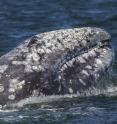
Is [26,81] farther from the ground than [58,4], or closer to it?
closer to it

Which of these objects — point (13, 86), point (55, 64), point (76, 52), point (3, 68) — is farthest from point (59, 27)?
point (13, 86)

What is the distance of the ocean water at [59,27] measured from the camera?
12.0 meters

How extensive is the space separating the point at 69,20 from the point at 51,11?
1182mm

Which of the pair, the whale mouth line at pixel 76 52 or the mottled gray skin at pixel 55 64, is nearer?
the mottled gray skin at pixel 55 64

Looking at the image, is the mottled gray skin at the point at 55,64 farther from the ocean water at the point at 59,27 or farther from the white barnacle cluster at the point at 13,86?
the ocean water at the point at 59,27

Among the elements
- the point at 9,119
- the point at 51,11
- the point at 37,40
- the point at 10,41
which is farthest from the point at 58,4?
the point at 9,119

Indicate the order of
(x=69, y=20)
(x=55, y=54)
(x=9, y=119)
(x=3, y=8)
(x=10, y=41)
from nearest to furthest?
(x=9, y=119) → (x=55, y=54) → (x=10, y=41) → (x=69, y=20) → (x=3, y=8)

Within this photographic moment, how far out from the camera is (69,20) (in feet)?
68.4

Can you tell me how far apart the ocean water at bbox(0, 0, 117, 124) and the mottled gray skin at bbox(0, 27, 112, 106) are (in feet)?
0.75

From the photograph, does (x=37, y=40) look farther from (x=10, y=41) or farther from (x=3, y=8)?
(x=3, y=8)

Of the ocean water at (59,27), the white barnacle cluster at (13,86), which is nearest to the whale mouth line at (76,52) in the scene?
the ocean water at (59,27)

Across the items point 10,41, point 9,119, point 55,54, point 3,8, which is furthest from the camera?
point 3,8

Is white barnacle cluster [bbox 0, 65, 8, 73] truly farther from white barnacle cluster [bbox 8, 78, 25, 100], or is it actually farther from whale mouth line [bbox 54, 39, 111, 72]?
whale mouth line [bbox 54, 39, 111, 72]

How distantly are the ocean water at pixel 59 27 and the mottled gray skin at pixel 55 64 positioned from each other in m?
0.23
